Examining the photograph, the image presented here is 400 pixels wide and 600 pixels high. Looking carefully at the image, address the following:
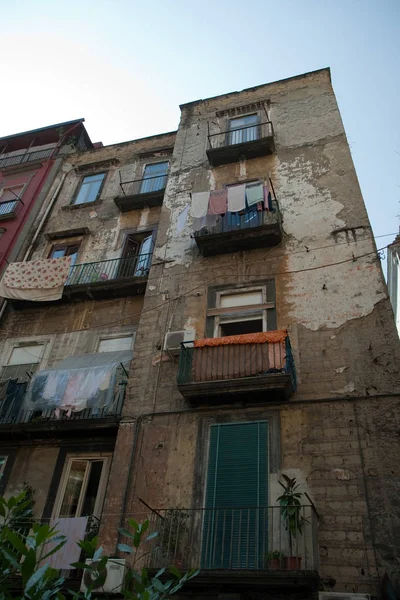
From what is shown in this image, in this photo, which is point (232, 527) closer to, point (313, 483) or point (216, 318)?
point (313, 483)

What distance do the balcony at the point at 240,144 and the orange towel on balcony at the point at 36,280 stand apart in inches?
241

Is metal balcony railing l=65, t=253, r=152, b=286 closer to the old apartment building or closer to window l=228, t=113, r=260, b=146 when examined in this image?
the old apartment building

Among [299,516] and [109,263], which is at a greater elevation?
[109,263]

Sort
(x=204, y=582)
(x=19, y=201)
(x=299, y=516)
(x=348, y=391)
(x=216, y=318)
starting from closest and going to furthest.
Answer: (x=204, y=582) → (x=299, y=516) → (x=348, y=391) → (x=216, y=318) → (x=19, y=201)

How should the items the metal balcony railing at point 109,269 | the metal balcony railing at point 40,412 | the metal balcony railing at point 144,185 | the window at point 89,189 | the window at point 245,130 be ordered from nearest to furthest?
the metal balcony railing at point 40,412, the metal balcony railing at point 109,269, the window at point 245,130, the metal balcony railing at point 144,185, the window at point 89,189

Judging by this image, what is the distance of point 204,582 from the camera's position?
24.9 ft

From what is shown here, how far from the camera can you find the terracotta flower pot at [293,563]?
7426 mm

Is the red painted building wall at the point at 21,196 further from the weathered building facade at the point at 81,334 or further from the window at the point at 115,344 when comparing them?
the window at the point at 115,344

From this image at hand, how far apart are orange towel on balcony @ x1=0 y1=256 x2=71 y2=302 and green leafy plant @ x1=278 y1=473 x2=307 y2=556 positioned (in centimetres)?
936

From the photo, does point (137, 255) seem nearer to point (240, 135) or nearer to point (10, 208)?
point (240, 135)

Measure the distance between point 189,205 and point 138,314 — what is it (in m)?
3.95

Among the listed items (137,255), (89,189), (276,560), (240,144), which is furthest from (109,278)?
(276,560)

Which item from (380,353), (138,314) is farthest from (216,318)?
(380,353)

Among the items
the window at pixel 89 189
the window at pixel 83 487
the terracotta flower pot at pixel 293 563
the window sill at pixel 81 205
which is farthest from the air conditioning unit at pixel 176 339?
the window at pixel 89 189
